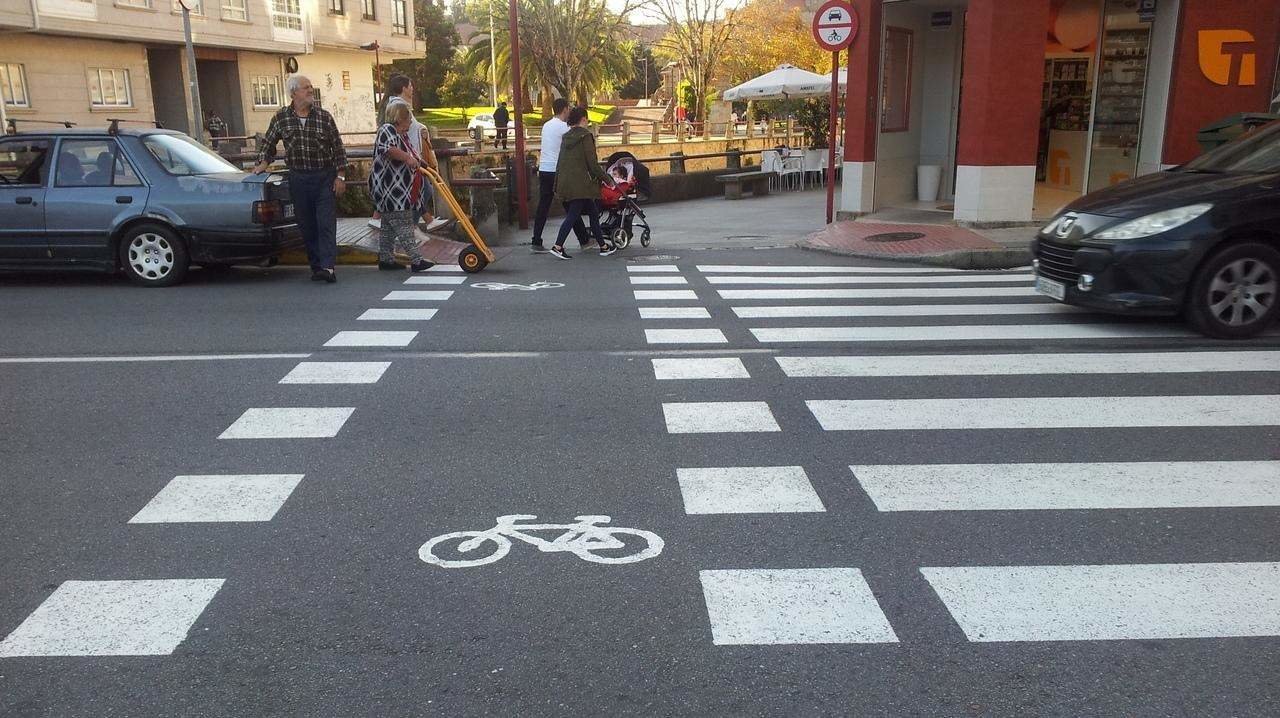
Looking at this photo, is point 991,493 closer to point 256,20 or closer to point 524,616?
point 524,616

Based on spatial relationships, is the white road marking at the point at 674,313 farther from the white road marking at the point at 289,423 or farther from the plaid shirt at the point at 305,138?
the plaid shirt at the point at 305,138

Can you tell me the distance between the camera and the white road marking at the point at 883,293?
1016 cm

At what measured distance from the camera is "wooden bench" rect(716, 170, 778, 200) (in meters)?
24.4

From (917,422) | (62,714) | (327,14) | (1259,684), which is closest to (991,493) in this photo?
(917,422)

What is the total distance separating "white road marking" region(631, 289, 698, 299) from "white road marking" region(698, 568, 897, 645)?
20.5 ft

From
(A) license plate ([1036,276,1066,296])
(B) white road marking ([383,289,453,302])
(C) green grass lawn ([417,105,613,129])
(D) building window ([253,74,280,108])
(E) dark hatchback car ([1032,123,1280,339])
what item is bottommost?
(B) white road marking ([383,289,453,302])

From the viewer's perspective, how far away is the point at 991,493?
485cm

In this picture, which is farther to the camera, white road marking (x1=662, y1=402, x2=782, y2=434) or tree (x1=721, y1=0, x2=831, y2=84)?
tree (x1=721, y1=0, x2=831, y2=84)

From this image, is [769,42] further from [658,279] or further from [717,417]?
[717,417]

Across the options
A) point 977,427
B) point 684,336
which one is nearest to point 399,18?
point 684,336

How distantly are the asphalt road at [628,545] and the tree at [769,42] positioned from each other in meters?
50.0

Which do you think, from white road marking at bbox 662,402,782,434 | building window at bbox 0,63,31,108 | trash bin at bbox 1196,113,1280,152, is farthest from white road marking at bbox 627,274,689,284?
building window at bbox 0,63,31,108

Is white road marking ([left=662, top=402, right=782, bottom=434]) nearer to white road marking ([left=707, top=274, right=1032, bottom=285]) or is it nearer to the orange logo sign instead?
white road marking ([left=707, top=274, right=1032, bottom=285])

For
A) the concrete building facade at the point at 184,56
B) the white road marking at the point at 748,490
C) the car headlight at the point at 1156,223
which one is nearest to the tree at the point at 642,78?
the concrete building facade at the point at 184,56
